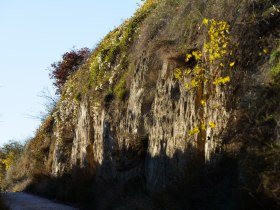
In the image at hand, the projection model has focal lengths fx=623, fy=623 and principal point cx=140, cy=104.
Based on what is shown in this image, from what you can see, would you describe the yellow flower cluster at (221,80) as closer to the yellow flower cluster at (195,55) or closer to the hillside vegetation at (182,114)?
the hillside vegetation at (182,114)

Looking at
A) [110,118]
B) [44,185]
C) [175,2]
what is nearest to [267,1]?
[175,2]

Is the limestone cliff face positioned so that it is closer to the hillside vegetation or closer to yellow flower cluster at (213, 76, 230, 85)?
the hillside vegetation

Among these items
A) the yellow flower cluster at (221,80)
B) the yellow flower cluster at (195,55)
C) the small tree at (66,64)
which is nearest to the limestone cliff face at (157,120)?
the yellow flower cluster at (221,80)

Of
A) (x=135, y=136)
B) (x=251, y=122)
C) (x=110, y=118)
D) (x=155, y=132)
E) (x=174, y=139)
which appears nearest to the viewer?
(x=251, y=122)

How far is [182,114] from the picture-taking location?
1505 centimetres

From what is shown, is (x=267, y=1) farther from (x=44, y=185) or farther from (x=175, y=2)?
(x=44, y=185)

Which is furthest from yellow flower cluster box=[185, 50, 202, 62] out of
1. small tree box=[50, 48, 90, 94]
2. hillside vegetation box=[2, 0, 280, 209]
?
small tree box=[50, 48, 90, 94]

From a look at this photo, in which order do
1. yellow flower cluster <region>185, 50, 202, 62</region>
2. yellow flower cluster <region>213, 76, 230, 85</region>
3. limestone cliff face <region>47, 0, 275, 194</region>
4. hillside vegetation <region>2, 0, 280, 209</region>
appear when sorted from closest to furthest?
1. hillside vegetation <region>2, 0, 280, 209</region>
2. yellow flower cluster <region>213, 76, 230, 85</region>
3. limestone cliff face <region>47, 0, 275, 194</region>
4. yellow flower cluster <region>185, 50, 202, 62</region>

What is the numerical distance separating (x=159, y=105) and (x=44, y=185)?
11.3 m

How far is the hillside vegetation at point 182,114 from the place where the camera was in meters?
11.4

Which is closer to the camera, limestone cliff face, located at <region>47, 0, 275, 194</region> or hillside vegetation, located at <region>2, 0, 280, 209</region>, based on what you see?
hillside vegetation, located at <region>2, 0, 280, 209</region>

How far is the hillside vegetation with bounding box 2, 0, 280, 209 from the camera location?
11438 mm

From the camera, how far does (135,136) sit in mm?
18516

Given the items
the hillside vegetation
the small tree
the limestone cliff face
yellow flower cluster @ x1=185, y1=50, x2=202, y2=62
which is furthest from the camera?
the small tree
